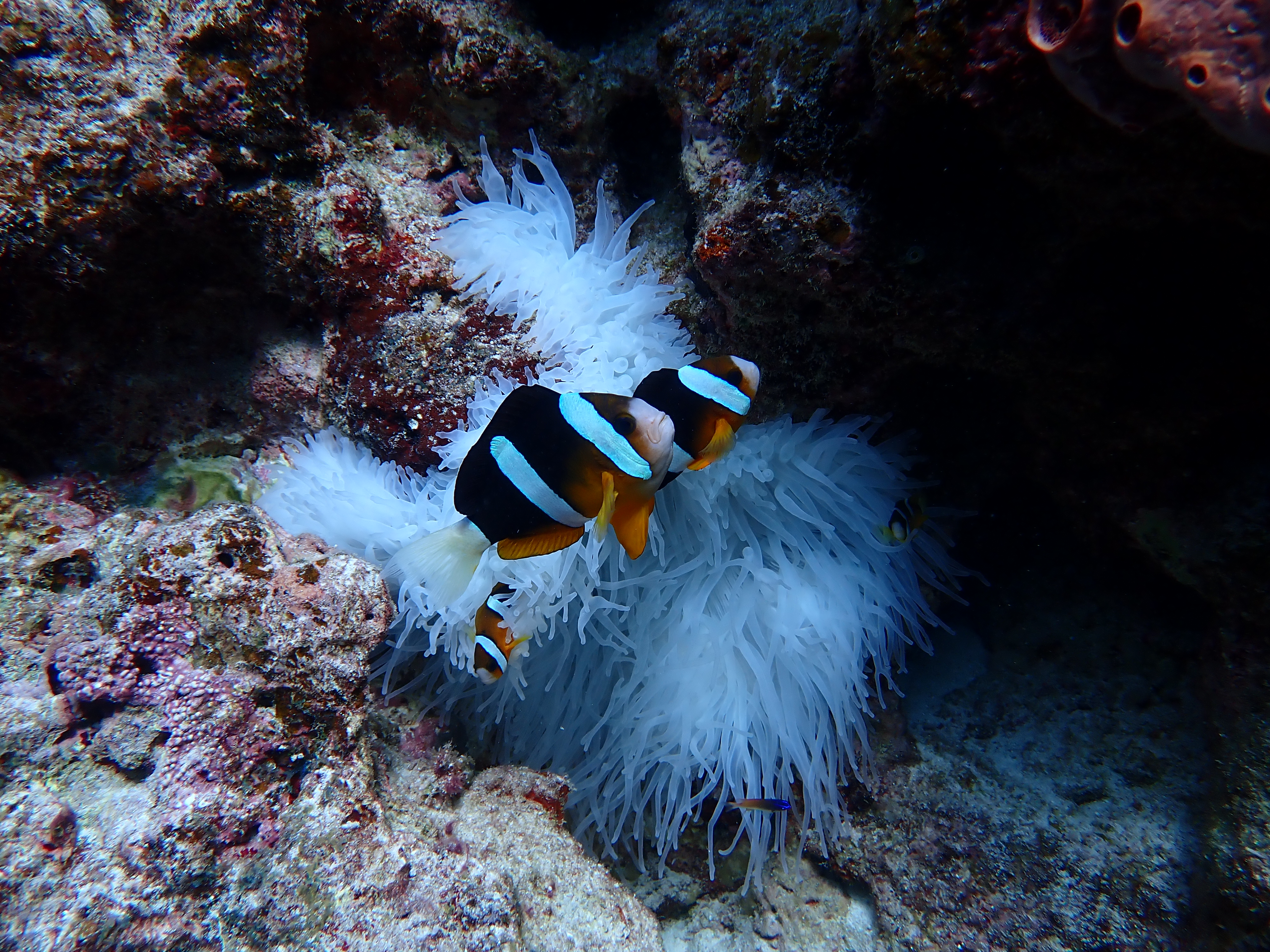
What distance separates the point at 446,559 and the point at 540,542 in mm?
299

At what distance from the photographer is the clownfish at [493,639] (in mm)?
1861

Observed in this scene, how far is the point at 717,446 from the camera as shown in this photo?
1.62 metres

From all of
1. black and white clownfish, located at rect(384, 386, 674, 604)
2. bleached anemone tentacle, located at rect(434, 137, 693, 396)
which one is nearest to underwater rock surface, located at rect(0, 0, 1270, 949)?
bleached anemone tentacle, located at rect(434, 137, 693, 396)

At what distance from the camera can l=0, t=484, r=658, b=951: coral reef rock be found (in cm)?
136

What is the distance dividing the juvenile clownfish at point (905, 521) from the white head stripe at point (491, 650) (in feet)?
4.22

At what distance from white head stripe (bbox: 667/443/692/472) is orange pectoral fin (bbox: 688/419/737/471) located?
14 millimetres

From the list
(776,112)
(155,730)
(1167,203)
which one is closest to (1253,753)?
(1167,203)

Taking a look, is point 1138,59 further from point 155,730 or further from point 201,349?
point 201,349

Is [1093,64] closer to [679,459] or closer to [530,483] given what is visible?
[679,459]

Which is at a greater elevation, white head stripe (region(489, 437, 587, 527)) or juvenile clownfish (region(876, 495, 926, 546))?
juvenile clownfish (region(876, 495, 926, 546))

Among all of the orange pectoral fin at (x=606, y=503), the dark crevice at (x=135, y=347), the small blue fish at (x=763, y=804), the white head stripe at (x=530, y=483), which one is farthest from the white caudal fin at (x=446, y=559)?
the small blue fish at (x=763, y=804)

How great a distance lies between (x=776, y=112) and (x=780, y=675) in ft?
5.54

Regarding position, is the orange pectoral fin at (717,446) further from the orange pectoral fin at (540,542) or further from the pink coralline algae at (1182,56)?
the pink coralline algae at (1182,56)

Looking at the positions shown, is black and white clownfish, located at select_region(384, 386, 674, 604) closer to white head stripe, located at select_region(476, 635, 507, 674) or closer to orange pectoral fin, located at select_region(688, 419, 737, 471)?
orange pectoral fin, located at select_region(688, 419, 737, 471)
